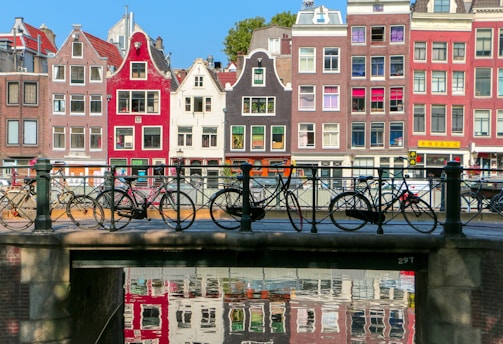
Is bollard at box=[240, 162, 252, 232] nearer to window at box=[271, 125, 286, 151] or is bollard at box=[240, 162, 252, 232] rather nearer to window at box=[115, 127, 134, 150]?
window at box=[271, 125, 286, 151]

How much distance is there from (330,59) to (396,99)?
5.27 m

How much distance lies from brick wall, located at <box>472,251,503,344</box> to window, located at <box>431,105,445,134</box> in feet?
120

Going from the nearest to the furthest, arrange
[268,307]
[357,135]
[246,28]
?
1. [268,307]
2. [357,135]
3. [246,28]

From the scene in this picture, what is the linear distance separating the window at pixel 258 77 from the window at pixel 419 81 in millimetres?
10349

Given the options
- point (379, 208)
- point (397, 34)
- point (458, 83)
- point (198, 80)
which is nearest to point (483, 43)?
point (458, 83)

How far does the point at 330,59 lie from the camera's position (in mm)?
47062

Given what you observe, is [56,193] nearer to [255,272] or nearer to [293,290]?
[293,290]

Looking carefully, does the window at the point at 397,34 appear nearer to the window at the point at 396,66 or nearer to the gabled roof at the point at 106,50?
the window at the point at 396,66

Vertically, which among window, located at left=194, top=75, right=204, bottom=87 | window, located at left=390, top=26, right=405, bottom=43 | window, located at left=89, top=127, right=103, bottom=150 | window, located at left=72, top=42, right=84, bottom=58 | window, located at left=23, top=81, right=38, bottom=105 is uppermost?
window, located at left=390, top=26, right=405, bottom=43

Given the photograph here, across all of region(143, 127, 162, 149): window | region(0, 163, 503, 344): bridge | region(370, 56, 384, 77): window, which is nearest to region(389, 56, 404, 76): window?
region(370, 56, 384, 77): window

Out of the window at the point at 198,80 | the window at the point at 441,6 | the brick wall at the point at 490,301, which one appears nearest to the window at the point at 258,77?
the window at the point at 198,80

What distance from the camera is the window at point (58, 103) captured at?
48438 millimetres

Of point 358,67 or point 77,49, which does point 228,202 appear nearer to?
point 358,67

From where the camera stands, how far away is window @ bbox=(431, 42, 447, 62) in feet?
150
